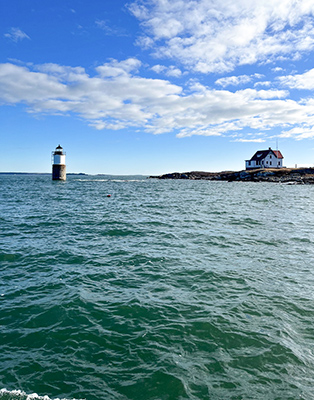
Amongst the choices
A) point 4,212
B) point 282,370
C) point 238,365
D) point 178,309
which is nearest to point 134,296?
point 178,309

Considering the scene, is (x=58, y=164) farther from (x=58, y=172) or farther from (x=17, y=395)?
(x=17, y=395)

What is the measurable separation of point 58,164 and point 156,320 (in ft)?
274

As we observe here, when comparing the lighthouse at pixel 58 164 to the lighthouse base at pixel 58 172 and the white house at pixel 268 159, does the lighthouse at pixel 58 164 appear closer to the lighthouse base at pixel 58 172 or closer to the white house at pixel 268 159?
the lighthouse base at pixel 58 172

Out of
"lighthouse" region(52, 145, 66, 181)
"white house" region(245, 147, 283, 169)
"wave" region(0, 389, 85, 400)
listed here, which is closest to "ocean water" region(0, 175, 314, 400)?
"wave" region(0, 389, 85, 400)

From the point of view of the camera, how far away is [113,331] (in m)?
6.91

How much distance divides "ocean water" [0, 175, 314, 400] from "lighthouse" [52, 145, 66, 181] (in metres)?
71.2

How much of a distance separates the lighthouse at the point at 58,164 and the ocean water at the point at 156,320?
2801 inches

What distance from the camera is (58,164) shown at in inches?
3310

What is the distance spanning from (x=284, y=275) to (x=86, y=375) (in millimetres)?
8451

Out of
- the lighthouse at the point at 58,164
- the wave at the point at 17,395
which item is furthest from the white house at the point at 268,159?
the wave at the point at 17,395

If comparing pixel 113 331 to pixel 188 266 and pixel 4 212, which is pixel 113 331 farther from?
pixel 4 212

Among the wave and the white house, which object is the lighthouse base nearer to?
the white house

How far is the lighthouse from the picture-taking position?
8125 centimetres

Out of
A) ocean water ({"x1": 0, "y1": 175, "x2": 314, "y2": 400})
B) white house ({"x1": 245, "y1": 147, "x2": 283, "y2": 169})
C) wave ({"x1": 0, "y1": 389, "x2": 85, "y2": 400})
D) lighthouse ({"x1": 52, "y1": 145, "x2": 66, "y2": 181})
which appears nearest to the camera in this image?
wave ({"x1": 0, "y1": 389, "x2": 85, "y2": 400})
